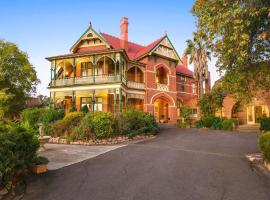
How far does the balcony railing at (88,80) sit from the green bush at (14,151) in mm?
15568

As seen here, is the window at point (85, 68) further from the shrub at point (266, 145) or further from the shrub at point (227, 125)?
the shrub at point (266, 145)

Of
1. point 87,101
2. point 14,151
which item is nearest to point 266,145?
point 14,151

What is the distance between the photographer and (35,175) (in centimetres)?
661

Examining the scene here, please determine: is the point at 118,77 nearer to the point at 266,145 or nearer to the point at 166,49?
the point at 166,49

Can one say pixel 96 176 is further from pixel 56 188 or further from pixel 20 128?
pixel 20 128

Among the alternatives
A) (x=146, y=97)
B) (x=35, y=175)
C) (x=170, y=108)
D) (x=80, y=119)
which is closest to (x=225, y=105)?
(x=170, y=108)

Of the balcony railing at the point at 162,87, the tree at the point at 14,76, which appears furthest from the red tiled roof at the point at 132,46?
the tree at the point at 14,76

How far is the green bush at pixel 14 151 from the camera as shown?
516 centimetres

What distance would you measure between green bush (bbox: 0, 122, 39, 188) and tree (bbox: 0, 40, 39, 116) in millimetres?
26666

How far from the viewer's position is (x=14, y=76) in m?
31.4

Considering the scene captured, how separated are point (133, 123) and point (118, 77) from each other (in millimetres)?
6862

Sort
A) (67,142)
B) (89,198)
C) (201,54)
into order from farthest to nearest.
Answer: (201,54) < (67,142) < (89,198)

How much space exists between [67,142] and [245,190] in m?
12.0

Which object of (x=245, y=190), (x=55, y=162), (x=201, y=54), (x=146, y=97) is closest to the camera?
(x=245, y=190)
